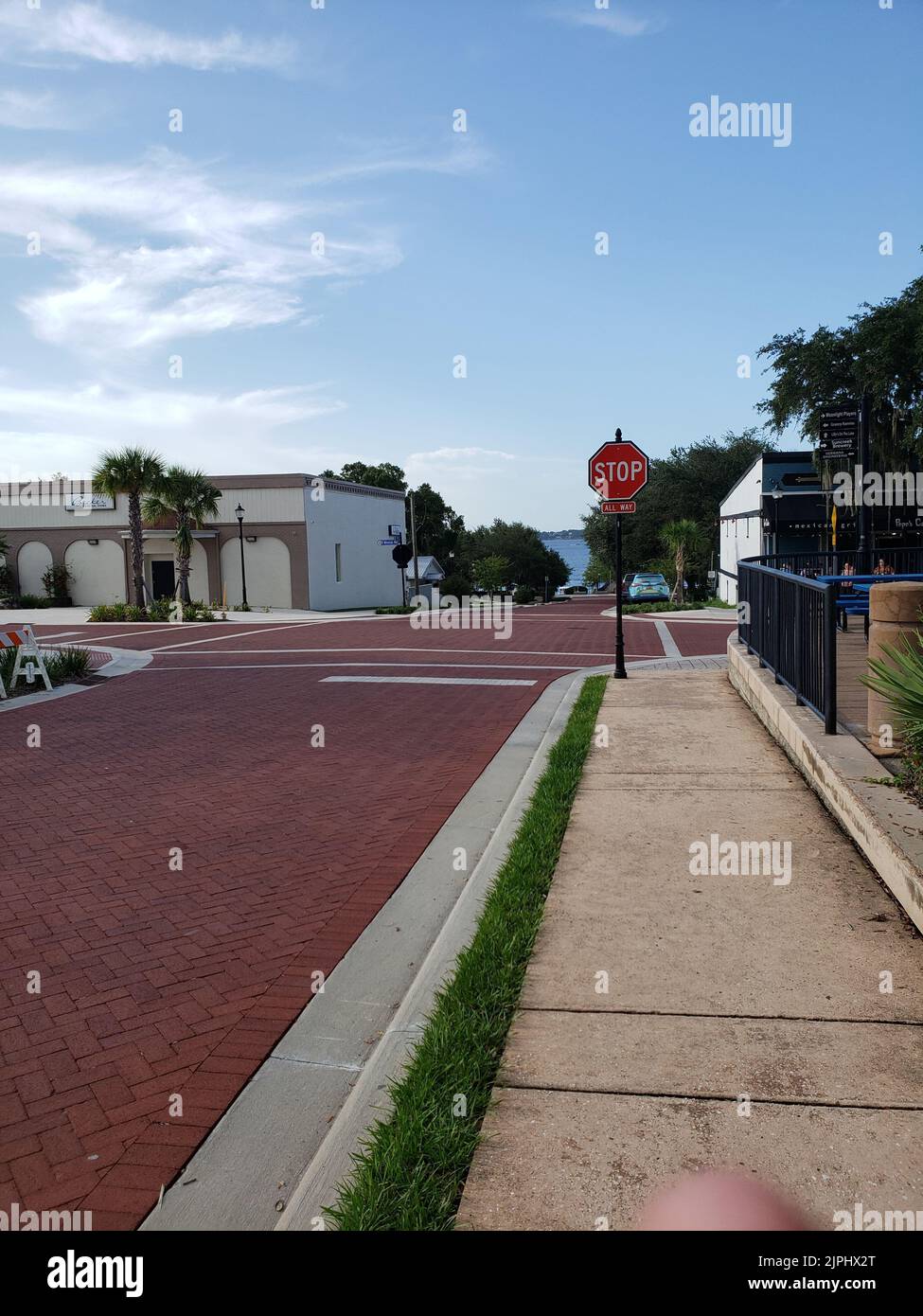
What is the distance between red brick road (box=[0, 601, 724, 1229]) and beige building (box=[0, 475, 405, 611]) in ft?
102

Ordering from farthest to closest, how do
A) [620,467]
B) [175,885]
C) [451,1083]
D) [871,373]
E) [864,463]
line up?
[871,373] → [864,463] → [620,467] → [175,885] → [451,1083]

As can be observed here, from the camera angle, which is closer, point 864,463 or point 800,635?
point 800,635

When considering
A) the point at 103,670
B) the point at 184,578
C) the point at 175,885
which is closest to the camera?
the point at 175,885

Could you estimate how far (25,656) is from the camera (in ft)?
50.4

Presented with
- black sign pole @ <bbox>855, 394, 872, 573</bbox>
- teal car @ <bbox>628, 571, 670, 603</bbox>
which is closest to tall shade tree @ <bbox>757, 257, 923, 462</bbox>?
teal car @ <bbox>628, 571, 670, 603</bbox>

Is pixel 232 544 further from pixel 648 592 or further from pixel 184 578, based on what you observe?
pixel 648 592

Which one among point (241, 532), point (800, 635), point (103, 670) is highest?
point (241, 532)

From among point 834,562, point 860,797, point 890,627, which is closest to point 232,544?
point 834,562

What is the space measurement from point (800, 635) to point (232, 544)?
129 ft

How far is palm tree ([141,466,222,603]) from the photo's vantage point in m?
40.5

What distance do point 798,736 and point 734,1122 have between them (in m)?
4.66

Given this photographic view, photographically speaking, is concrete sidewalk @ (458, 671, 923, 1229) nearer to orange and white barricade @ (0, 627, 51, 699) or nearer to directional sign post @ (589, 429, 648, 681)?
directional sign post @ (589, 429, 648, 681)

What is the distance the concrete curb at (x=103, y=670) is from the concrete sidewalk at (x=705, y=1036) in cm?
999
